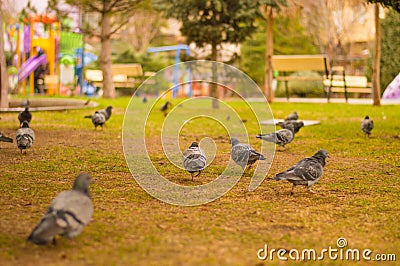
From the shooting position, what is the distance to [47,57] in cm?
2877

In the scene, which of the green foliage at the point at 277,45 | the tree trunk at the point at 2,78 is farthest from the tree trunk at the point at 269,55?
the green foliage at the point at 277,45

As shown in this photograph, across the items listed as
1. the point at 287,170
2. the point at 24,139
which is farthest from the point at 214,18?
the point at 287,170

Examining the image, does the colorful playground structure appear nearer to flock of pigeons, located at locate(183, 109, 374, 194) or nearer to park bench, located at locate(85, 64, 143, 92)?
park bench, located at locate(85, 64, 143, 92)

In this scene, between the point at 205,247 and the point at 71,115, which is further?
the point at 71,115

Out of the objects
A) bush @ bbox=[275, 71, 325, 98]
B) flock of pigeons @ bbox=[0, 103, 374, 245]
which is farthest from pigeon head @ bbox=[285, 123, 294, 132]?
bush @ bbox=[275, 71, 325, 98]

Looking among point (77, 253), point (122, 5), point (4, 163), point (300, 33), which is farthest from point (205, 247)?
point (300, 33)

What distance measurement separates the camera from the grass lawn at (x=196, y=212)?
11.2 feet

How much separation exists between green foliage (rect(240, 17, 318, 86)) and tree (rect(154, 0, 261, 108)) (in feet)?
40.6

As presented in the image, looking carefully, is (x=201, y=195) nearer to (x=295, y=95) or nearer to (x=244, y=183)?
(x=244, y=183)

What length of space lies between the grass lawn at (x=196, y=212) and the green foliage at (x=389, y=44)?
13359 millimetres

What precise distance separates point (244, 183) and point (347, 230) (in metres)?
1.71

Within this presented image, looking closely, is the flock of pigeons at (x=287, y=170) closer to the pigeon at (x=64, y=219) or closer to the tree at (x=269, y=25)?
the pigeon at (x=64, y=219)

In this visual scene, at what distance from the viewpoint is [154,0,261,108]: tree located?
603 inches

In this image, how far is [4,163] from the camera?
6430 mm
